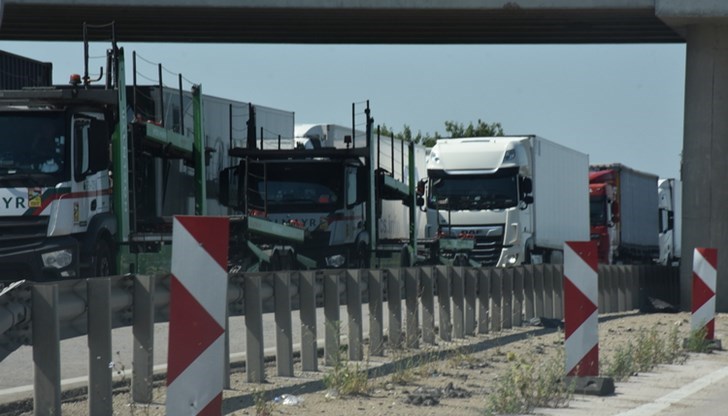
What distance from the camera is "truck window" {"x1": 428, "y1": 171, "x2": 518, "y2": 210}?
106ft

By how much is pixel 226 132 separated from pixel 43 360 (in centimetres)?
1777

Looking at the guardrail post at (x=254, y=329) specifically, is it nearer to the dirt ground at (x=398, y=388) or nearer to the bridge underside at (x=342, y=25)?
the dirt ground at (x=398, y=388)

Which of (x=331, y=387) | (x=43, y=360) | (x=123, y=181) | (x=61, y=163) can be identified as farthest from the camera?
(x=123, y=181)

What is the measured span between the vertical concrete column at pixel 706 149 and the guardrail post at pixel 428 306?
42.4ft

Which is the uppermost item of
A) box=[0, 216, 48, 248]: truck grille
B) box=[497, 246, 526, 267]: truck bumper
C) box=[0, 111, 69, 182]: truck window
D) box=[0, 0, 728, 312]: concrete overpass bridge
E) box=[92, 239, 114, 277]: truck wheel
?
box=[0, 0, 728, 312]: concrete overpass bridge

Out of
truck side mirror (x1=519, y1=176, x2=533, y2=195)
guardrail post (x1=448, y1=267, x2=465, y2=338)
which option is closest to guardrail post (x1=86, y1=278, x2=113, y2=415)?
guardrail post (x1=448, y1=267, x2=465, y2=338)

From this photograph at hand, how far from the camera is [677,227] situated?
55.3m

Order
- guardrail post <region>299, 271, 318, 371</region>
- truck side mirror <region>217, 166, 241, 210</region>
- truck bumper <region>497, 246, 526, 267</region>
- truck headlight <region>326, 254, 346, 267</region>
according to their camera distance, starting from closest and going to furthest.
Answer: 1. guardrail post <region>299, 271, 318, 371</region>
2. truck side mirror <region>217, 166, 241, 210</region>
3. truck headlight <region>326, 254, 346, 267</region>
4. truck bumper <region>497, 246, 526, 267</region>

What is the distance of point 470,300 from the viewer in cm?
1803

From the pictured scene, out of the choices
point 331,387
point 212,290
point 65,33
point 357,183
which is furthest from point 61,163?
point 65,33

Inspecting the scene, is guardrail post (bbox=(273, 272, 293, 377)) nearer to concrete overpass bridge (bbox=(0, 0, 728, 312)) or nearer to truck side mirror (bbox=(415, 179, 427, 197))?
concrete overpass bridge (bbox=(0, 0, 728, 312))

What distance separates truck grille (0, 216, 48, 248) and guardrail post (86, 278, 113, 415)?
9.11 meters

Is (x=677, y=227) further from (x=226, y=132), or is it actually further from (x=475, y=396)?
(x=475, y=396)

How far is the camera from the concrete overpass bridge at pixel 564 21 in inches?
1093
